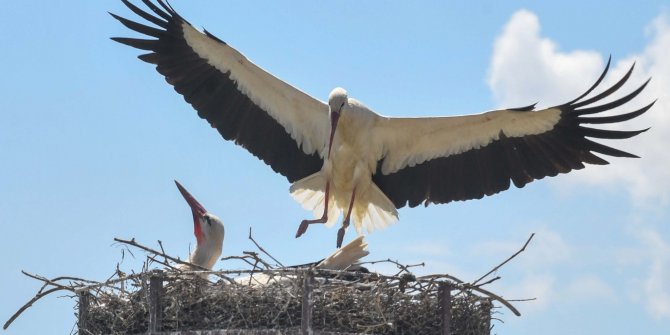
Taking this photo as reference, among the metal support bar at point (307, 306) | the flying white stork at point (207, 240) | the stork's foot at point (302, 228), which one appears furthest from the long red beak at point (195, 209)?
the metal support bar at point (307, 306)

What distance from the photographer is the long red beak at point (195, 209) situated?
9062 mm

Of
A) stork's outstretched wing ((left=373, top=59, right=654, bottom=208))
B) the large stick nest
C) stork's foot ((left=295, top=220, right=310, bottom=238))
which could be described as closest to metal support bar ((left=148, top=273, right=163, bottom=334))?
the large stick nest

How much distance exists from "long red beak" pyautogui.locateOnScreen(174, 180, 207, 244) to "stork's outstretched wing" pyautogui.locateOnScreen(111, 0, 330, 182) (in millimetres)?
775

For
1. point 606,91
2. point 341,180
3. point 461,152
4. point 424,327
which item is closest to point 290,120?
point 341,180

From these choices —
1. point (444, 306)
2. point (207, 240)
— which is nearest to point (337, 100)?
point (207, 240)

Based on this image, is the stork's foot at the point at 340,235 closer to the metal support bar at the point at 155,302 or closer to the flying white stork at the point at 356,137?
the flying white stork at the point at 356,137

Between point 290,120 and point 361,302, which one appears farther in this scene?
point 290,120

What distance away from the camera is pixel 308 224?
9.55 m

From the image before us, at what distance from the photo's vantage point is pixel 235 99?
32.7 ft

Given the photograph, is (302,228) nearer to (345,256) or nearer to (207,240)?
(207,240)

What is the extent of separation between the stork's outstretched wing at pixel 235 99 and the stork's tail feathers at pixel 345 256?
2.12 metres

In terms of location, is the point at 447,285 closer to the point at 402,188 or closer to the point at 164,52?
the point at 402,188

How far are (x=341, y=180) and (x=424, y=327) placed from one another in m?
2.41

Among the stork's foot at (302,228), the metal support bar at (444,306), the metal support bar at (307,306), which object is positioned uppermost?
the stork's foot at (302,228)
